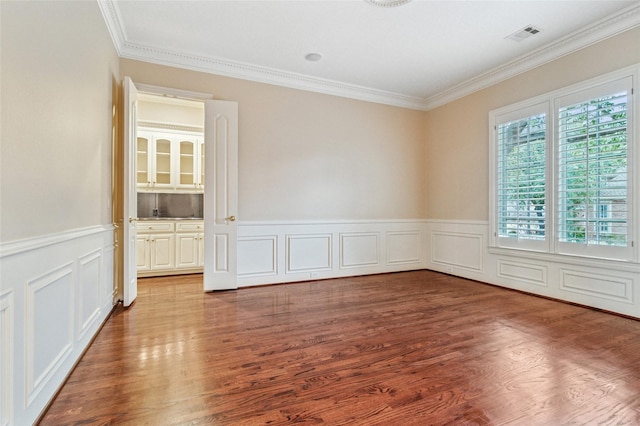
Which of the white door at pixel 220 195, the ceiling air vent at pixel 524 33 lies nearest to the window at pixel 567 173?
the ceiling air vent at pixel 524 33

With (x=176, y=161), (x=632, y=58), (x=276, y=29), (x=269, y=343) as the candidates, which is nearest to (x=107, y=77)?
(x=276, y=29)

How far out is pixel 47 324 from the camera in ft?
6.11

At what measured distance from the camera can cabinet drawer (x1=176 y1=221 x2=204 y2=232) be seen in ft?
18.5

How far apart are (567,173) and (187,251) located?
18.6ft

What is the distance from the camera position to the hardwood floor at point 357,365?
177 centimetres

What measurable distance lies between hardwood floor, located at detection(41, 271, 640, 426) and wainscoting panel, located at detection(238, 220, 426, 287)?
96 cm

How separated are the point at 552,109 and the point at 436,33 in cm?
175

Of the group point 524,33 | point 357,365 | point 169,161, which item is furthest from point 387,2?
point 169,161

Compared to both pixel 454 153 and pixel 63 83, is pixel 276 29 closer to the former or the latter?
pixel 63 83

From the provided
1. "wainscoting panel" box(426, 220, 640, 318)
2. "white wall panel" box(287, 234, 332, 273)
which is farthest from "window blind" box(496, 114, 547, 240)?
"white wall panel" box(287, 234, 332, 273)

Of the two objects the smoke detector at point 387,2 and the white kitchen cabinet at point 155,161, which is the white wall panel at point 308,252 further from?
the smoke detector at point 387,2

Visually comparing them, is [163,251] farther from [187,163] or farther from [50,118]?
[50,118]

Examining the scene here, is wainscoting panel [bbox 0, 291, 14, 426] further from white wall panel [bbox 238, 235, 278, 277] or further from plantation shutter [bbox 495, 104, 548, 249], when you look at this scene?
plantation shutter [bbox 495, 104, 548, 249]

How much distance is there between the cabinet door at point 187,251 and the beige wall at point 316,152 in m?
1.61
